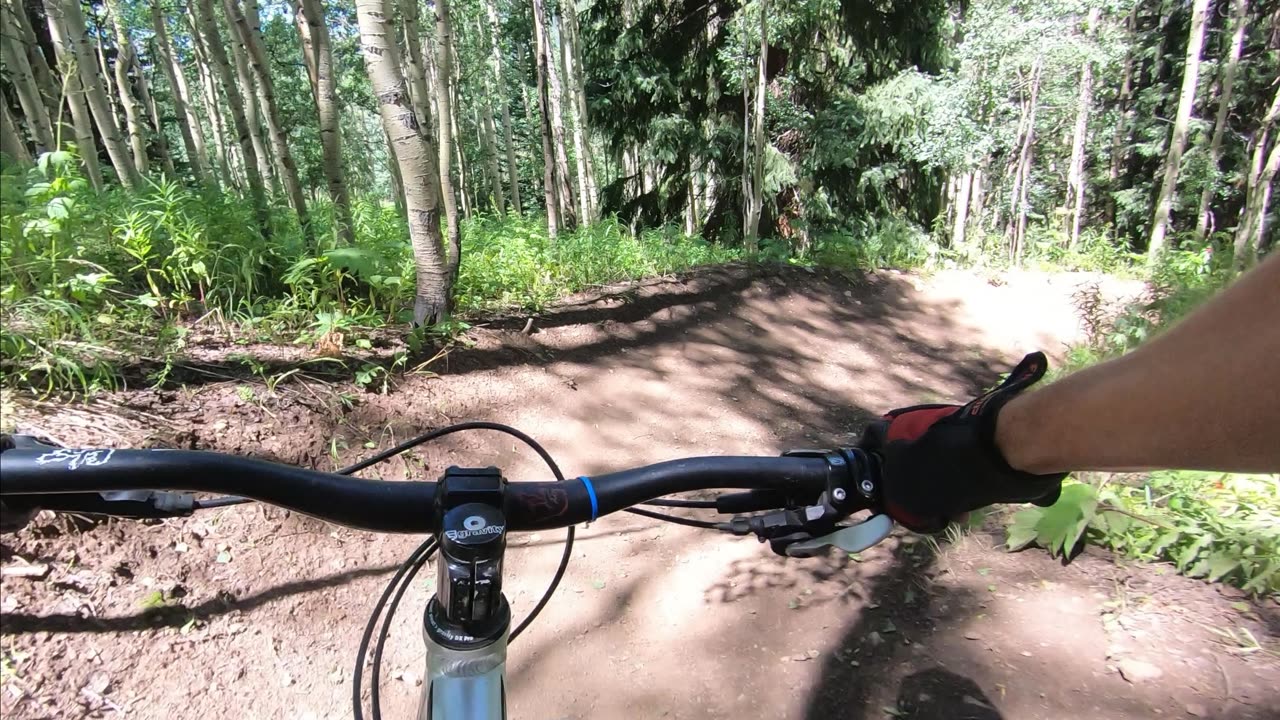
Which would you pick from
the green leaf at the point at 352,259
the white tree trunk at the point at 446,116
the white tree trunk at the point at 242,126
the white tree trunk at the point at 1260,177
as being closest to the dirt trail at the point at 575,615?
the green leaf at the point at 352,259

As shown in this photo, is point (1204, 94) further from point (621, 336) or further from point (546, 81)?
point (621, 336)

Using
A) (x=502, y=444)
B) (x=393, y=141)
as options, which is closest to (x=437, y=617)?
(x=502, y=444)

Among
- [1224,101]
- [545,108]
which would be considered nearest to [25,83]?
[545,108]

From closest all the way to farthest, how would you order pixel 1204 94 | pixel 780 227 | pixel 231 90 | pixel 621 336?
pixel 231 90
pixel 621 336
pixel 780 227
pixel 1204 94

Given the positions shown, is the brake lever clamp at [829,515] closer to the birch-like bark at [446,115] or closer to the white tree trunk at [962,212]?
the birch-like bark at [446,115]

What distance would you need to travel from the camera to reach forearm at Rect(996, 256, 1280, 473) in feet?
2.40

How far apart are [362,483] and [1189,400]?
123 cm

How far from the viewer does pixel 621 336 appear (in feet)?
20.2

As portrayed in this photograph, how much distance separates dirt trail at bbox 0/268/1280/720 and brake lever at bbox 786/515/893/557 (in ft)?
6.10

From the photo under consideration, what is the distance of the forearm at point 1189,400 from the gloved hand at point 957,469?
0.08 metres

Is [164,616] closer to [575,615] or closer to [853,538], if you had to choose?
[575,615]

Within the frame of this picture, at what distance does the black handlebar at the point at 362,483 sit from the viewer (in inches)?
35.3

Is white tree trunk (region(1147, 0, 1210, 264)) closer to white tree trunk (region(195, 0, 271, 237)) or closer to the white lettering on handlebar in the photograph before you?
white tree trunk (region(195, 0, 271, 237))

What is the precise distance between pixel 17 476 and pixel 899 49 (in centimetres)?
1402
